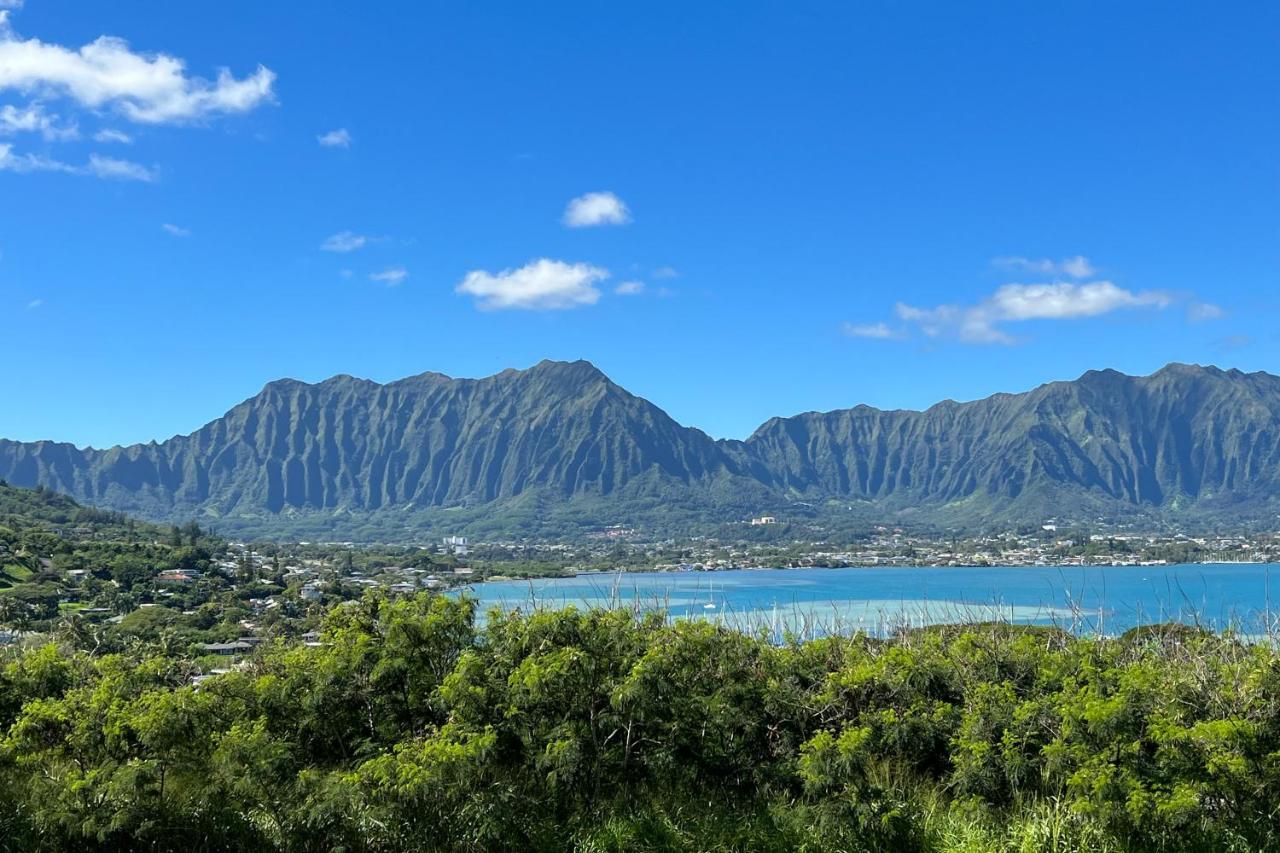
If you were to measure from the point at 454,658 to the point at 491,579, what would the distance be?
367 feet

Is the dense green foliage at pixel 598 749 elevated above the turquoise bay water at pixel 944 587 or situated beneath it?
elevated above

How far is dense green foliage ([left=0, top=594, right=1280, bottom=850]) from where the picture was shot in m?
7.52

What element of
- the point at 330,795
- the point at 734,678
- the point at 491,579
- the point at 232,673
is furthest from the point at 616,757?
the point at 491,579

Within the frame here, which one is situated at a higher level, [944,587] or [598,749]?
[598,749]

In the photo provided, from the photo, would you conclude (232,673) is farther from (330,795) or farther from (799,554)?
(799,554)

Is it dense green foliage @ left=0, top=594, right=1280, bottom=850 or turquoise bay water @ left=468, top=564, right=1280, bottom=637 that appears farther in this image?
turquoise bay water @ left=468, top=564, right=1280, bottom=637

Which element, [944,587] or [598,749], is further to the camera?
[944,587]

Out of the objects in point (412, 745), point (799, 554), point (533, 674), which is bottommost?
point (799, 554)

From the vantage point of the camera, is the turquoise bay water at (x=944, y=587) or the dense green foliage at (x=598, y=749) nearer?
the dense green foliage at (x=598, y=749)

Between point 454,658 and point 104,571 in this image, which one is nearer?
point 454,658

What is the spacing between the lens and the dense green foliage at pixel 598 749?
7.52 metres

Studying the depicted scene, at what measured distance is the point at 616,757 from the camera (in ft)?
27.8

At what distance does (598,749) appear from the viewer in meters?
8.34

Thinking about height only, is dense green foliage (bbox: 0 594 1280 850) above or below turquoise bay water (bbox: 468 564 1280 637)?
above
